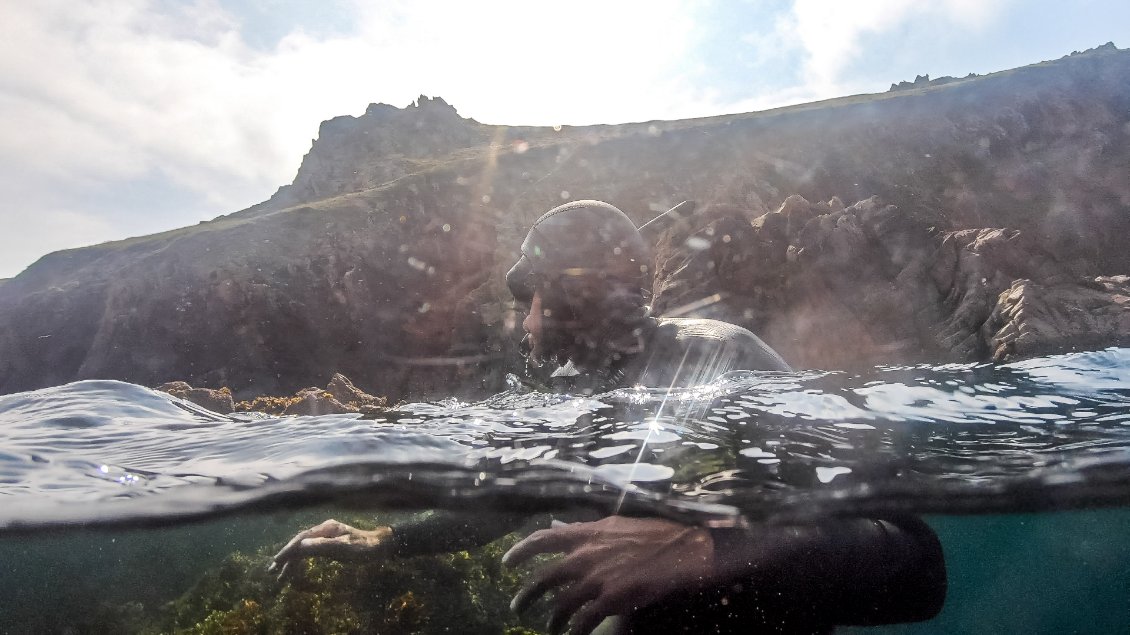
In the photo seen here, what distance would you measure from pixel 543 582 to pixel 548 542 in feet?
0.74

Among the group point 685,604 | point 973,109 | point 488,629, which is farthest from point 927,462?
point 973,109

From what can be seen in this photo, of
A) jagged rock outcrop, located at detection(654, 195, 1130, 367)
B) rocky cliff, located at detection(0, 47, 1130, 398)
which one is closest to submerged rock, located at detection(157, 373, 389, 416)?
jagged rock outcrop, located at detection(654, 195, 1130, 367)

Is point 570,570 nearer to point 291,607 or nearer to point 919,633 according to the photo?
point 291,607

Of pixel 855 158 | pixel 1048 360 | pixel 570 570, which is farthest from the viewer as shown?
pixel 855 158

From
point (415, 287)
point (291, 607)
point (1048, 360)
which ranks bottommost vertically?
point (291, 607)

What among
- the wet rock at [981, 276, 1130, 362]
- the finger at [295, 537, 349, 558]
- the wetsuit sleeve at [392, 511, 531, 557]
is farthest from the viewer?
the wet rock at [981, 276, 1130, 362]

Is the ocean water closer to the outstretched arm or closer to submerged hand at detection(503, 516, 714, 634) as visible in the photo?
the outstretched arm

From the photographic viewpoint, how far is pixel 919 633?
9703 mm

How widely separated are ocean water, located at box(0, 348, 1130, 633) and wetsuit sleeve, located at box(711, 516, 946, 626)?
1175 millimetres

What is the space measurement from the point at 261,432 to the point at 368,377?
23136 mm

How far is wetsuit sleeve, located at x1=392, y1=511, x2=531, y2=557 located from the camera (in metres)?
Result: 4.85

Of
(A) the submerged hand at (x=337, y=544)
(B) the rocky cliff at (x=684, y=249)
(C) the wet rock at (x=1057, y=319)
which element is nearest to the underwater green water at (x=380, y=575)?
(A) the submerged hand at (x=337, y=544)

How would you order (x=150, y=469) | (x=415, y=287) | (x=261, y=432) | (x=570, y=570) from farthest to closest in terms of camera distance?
(x=415, y=287) → (x=261, y=432) → (x=150, y=469) → (x=570, y=570)

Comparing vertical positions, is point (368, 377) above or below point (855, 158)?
below
